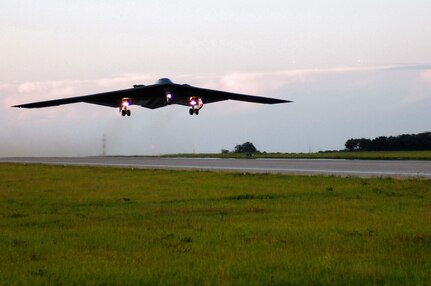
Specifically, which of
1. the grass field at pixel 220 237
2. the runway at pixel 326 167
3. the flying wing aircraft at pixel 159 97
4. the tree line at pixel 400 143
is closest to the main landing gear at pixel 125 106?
the flying wing aircraft at pixel 159 97

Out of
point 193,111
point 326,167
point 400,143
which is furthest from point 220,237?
point 400,143

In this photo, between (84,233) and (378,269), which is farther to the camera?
(84,233)

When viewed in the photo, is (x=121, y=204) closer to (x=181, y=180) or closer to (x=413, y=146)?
(x=181, y=180)

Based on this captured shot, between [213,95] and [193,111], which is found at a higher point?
[213,95]

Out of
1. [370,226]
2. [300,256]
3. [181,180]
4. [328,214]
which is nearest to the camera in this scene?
[300,256]

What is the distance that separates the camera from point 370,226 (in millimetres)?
13398

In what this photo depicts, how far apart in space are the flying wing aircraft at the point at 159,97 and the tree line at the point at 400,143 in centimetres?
4017

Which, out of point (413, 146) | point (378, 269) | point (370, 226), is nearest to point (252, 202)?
point (370, 226)

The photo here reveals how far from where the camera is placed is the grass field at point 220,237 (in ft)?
28.3

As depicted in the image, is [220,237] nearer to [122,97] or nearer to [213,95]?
[213,95]

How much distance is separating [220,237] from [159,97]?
40.9 meters

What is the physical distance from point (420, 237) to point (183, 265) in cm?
549

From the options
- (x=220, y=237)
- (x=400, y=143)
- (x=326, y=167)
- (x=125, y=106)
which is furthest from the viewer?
(x=400, y=143)

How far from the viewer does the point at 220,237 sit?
12.0m
